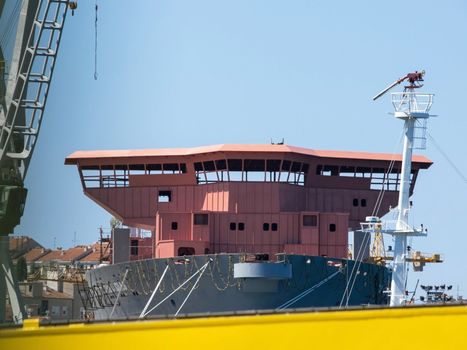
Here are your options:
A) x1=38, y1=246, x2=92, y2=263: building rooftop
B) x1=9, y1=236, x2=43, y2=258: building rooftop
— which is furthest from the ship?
x1=38, y1=246, x2=92, y2=263: building rooftop

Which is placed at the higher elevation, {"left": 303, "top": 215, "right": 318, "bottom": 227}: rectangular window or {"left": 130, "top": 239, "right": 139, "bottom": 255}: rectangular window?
{"left": 303, "top": 215, "right": 318, "bottom": 227}: rectangular window

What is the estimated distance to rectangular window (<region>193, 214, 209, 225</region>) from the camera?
60375 millimetres

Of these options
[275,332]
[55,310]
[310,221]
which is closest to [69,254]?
[55,310]

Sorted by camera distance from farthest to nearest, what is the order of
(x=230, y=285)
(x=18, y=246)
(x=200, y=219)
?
(x=200, y=219) → (x=230, y=285) → (x=18, y=246)

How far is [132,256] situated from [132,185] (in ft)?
13.1

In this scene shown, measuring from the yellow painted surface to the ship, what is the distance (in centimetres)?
4104

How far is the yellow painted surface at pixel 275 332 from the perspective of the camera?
12.4 metres

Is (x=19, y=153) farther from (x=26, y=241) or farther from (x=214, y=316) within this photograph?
(x=214, y=316)

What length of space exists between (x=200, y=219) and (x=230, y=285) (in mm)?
6411

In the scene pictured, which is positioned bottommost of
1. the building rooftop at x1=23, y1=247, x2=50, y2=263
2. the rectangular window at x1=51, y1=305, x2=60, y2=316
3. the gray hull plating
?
the rectangular window at x1=51, y1=305, x2=60, y2=316

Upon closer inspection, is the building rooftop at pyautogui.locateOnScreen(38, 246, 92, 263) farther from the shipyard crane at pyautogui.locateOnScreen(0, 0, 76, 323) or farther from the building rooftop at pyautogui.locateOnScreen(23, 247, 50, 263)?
the shipyard crane at pyautogui.locateOnScreen(0, 0, 76, 323)

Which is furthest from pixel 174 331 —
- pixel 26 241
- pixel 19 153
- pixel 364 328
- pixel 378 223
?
pixel 378 223

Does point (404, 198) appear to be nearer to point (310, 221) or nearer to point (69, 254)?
point (310, 221)

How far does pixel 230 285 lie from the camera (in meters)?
54.9
